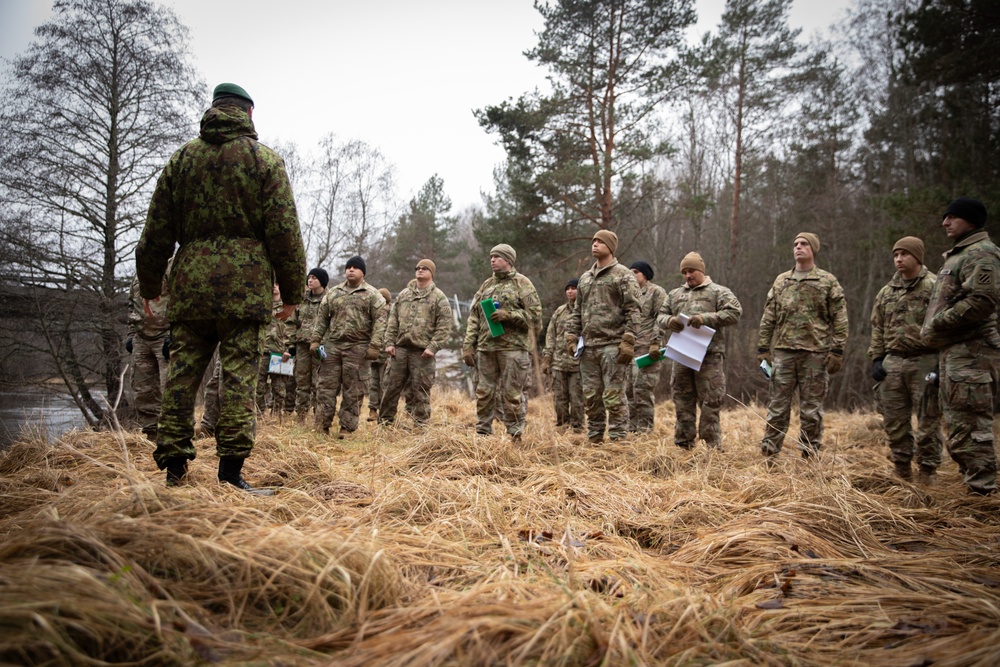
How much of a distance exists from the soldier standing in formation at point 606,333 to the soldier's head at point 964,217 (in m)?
2.58

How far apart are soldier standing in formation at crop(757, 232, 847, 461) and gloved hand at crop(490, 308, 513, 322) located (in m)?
2.58

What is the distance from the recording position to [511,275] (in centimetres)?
632

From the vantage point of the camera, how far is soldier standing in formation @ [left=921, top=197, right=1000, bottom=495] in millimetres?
3949

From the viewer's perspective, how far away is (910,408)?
4984mm

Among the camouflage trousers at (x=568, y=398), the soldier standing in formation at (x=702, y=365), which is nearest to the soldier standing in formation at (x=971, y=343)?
the soldier standing in formation at (x=702, y=365)

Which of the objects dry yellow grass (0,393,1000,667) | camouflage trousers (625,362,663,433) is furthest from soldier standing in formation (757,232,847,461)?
camouflage trousers (625,362,663,433)

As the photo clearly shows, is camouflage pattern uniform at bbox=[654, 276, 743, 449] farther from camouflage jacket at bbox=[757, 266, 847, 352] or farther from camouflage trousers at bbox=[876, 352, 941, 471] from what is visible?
camouflage trousers at bbox=[876, 352, 941, 471]

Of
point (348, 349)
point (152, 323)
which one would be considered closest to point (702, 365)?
point (348, 349)

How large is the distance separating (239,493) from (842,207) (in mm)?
19937

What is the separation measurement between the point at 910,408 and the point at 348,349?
5.91 m

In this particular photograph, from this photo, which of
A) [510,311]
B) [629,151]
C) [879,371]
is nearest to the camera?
[879,371]

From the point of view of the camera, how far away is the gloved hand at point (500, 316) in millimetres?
5871

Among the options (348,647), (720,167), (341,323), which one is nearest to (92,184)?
(341,323)

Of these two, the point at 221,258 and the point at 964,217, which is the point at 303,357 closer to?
the point at 221,258
